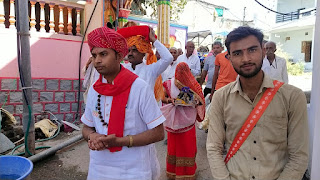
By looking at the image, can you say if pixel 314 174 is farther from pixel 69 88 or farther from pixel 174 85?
pixel 69 88

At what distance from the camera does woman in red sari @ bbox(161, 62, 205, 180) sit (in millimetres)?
3330

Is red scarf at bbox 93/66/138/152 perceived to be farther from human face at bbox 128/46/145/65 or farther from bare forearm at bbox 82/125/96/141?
human face at bbox 128/46/145/65

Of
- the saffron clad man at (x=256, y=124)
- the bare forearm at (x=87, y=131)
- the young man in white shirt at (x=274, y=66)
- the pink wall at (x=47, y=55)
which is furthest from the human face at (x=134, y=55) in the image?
the pink wall at (x=47, y=55)

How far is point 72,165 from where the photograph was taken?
3.89m

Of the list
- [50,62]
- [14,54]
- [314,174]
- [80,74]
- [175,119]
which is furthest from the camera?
[80,74]

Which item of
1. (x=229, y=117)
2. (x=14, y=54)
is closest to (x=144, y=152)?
(x=229, y=117)

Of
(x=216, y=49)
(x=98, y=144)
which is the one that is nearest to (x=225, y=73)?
(x=216, y=49)

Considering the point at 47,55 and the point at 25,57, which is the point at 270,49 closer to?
the point at 25,57

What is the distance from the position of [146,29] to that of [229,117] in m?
1.69

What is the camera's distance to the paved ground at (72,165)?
3.55 m

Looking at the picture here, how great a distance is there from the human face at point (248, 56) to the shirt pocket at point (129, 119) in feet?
2.37

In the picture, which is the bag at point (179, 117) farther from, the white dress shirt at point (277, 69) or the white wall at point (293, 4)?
the white wall at point (293, 4)

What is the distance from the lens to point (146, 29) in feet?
9.75

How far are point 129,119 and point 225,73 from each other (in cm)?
324
